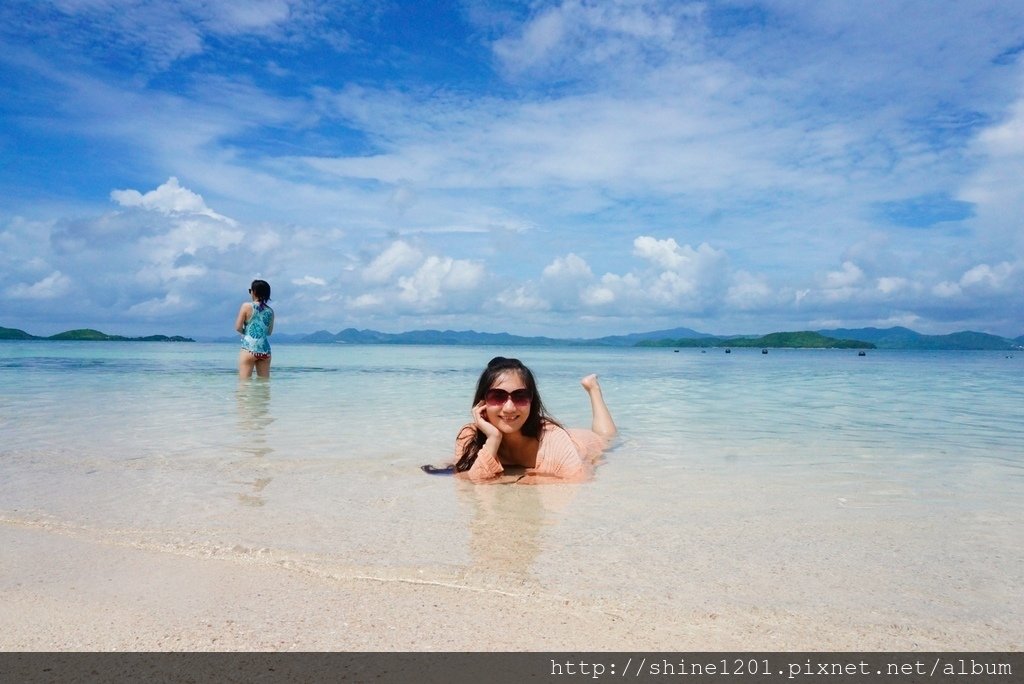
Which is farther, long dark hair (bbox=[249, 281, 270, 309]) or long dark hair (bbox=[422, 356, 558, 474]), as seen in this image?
long dark hair (bbox=[249, 281, 270, 309])

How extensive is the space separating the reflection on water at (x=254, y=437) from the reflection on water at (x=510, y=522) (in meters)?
1.71

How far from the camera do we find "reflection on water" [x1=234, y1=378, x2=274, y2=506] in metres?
5.50

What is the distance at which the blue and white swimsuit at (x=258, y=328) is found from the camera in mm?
15266

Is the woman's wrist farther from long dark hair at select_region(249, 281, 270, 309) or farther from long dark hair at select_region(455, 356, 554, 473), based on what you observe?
long dark hair at select_region(249, 281, 270, 309)

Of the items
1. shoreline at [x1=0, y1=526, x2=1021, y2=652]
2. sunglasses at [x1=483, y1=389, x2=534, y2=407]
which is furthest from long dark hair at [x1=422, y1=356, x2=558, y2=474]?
shoreline at [x1=0, y1=526, x2=1021, y2=652]

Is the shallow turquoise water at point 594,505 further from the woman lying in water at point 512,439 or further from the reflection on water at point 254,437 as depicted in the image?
the woman lying in water at point 512,439

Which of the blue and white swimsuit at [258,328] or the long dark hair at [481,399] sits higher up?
→ the blue and white swimsuit at [258,328]

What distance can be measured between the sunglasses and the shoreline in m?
2.76

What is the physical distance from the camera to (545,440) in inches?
247

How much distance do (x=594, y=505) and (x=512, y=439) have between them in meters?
1.46

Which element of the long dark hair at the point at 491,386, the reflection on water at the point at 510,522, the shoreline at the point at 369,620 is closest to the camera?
the shoreline at the point at 369,620

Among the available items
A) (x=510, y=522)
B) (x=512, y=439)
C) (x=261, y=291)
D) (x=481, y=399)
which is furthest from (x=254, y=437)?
(x=261, y=291)

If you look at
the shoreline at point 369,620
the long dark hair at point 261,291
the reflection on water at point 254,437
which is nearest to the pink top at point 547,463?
the reflection on water at point 254,437
